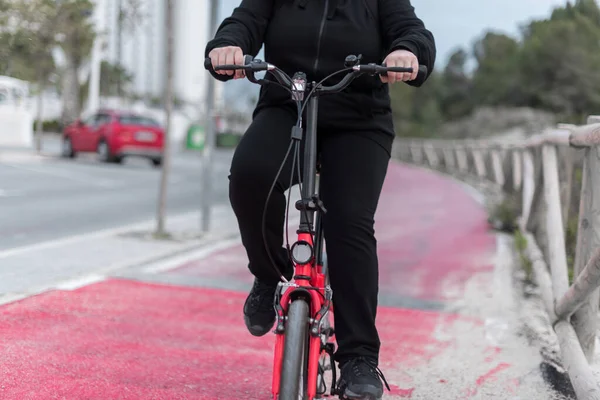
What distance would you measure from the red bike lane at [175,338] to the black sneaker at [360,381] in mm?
742

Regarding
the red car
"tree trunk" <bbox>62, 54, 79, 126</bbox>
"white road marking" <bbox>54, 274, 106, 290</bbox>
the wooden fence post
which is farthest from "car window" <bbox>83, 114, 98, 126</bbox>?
the wooden fence post

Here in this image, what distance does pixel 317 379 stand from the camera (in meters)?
2.75

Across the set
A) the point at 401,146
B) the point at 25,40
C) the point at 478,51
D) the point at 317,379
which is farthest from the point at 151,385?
the point at 478,51

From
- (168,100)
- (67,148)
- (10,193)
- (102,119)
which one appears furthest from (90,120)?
(168,100)

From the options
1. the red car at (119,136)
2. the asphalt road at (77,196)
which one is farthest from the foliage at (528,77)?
the red car at (119,136)

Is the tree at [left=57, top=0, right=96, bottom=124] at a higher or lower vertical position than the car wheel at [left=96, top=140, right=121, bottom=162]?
higher

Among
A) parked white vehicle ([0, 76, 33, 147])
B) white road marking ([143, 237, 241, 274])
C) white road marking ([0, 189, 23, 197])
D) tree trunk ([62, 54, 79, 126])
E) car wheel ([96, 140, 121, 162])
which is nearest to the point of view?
white road marking ([143, 237, 241, 274])

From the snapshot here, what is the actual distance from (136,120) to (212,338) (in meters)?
19.8

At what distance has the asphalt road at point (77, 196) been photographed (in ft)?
31.9

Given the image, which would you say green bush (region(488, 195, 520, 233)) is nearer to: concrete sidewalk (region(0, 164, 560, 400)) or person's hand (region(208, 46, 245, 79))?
concrete sidewalk (region(0, 164, 560, 400))

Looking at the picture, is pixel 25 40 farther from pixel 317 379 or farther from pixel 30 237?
pixel 317 379

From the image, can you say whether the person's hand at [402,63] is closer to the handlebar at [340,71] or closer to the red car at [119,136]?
the handlebar at [340,71]

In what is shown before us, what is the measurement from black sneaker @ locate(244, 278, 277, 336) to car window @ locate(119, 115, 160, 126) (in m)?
20.8

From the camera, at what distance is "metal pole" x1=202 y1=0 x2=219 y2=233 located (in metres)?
9.36
